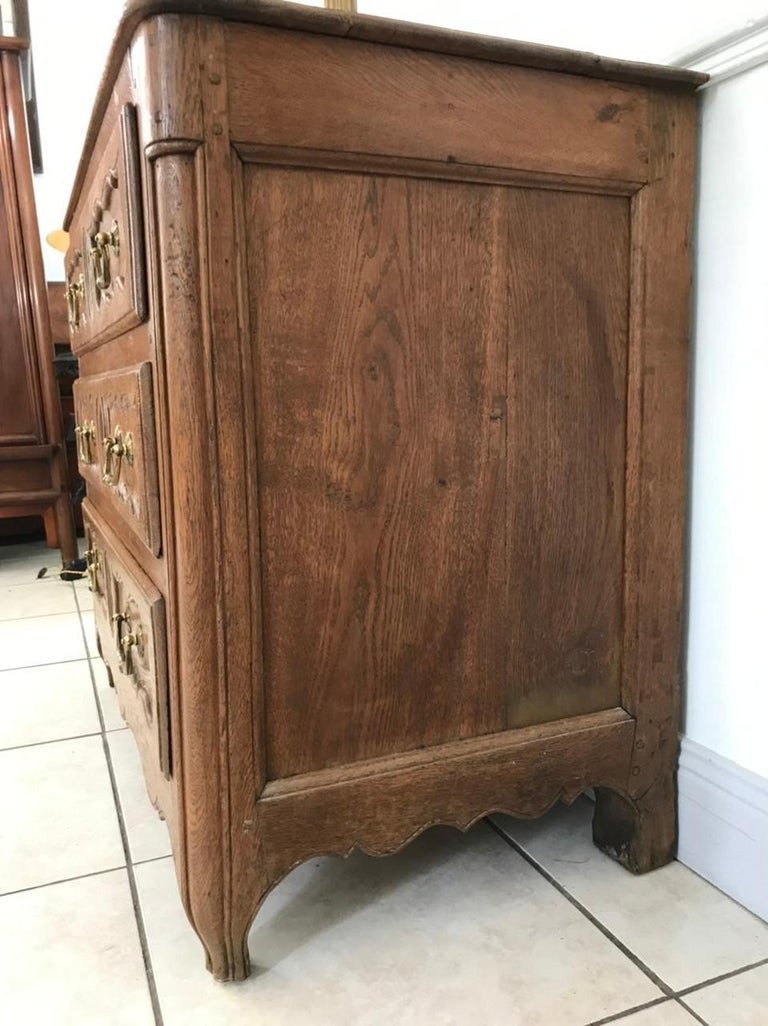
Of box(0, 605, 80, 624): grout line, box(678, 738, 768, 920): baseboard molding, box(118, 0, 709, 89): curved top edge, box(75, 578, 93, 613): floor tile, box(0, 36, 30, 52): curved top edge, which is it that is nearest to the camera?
box(118, 0, 709, 89): curved top edge

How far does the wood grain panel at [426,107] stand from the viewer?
727mm

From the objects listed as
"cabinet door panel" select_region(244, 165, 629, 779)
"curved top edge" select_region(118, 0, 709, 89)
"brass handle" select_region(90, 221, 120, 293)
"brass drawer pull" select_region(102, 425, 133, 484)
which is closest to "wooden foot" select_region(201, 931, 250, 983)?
"cabinet door panel" select_region(244, 165, 629, 779)

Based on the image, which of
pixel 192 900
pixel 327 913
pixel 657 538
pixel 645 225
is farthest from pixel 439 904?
pixel 645 225

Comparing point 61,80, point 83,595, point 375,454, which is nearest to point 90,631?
point 83,595

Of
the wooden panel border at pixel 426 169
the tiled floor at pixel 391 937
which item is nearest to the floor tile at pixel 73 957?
the tiled floor at pixel 391 937

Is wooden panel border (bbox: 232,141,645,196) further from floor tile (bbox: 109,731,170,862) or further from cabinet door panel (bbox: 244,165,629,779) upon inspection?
floor tile (bbox: 109,731,170,862)

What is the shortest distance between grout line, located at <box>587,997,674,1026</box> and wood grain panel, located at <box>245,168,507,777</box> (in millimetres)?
286

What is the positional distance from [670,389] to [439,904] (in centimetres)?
62

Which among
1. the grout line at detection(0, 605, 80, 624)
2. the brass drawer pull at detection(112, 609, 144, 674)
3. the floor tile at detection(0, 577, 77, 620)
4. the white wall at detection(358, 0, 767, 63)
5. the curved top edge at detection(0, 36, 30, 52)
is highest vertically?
the curved top edge at detection(0, 36, 30, 52)

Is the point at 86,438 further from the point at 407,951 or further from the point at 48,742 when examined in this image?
the point at 407,951

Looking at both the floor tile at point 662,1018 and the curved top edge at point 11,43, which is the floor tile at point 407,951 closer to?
the floor tile at point 662,1018

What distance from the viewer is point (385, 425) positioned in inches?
32.4

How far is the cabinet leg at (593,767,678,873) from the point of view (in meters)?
0.99

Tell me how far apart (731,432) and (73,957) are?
89 centimetres
